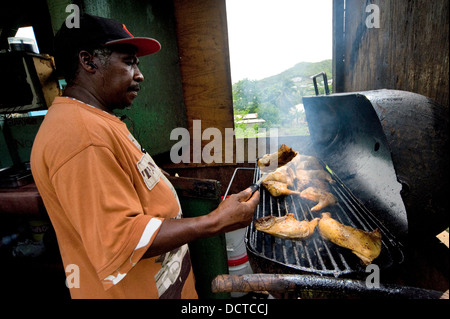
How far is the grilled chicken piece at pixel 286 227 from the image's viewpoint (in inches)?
77.9

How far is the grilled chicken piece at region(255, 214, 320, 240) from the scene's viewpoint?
1.98 meters

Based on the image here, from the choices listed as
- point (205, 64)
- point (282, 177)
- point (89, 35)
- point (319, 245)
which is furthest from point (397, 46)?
point (205, 64)

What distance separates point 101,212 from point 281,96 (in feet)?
14.5

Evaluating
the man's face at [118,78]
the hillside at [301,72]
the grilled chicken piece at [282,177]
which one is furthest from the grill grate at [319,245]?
the hillside at [301,72]

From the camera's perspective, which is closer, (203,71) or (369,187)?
(369,187)

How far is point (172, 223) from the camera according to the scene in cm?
135

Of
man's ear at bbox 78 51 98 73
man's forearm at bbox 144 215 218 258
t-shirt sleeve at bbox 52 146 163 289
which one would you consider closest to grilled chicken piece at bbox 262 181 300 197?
man's forearm at bbox 144 215 218 258

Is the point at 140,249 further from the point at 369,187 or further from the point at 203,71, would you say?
the point at 203,71

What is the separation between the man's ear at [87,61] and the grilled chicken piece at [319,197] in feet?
7.92

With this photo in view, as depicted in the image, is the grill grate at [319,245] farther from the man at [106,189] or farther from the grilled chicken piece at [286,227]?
the man at [106,189]

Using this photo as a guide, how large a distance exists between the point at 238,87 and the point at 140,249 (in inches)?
182

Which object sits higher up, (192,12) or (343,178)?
(192,12)

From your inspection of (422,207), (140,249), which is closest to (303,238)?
(422,207)
